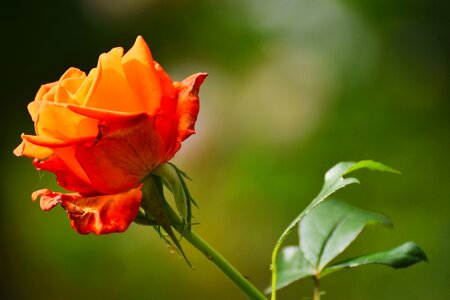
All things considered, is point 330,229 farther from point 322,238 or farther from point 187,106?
point 187,106

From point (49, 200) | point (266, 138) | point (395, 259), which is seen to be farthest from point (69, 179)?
point (266, 138)

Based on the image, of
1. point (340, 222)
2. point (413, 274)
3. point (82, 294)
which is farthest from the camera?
point (82, 294)

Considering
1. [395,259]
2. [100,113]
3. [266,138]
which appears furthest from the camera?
[266,138]

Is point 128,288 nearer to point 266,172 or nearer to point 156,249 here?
point 156,249

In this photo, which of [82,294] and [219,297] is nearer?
[219,297]

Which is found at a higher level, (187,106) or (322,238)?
(187,106)

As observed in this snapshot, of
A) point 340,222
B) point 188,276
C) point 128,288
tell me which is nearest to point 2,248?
point 128,288

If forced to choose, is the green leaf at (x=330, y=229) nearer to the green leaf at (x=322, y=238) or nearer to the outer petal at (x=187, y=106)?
the green leaf at (x=322, y=238)
